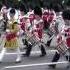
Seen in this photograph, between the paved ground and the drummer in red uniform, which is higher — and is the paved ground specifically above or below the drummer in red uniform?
below

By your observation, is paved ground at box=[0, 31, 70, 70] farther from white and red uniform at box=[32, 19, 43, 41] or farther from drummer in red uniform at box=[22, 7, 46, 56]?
white and red uniform at box=[32, 19, 43, 41]

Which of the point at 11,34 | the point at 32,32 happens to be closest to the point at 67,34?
the point at 11,34

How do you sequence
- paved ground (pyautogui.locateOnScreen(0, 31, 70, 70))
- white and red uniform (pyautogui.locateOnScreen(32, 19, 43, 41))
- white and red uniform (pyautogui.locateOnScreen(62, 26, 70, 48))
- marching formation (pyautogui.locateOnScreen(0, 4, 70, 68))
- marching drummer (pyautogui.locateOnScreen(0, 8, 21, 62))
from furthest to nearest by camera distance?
white and red uniform (pyautogui.locateOnScreen(32, 19, 43, 41)), marching drummer (pyautogui.locateOnScreen(0, 8, 21, 62)), paved ground (pyautogui.locateOnScreen(0, 31, 70, 70)), marching formation (pyautogui.locateOnScreen(0, 4, 70, 68)), white and red uniform (pyautogui.locateOnScreen(62, 26, 70, 48))

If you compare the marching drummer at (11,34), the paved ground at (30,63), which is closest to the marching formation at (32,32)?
the marching drummer at (11,34)

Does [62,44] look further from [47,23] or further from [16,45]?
[47,23]

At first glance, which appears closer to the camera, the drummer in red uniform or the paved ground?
the paved ground

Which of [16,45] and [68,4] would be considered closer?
[16,45]

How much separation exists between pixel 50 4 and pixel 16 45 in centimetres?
1414

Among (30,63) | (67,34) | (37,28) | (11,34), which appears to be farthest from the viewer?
(37,28)

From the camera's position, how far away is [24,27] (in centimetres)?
1266

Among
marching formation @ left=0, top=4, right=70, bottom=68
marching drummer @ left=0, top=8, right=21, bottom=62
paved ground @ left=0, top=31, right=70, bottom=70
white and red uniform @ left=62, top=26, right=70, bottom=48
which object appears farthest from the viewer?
marching drummer @ left=0, top=8, right=21, bottom=62

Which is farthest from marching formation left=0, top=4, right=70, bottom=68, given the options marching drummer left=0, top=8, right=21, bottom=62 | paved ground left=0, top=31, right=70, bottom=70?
paved ground left=0, top=31, right=70, bottom=70

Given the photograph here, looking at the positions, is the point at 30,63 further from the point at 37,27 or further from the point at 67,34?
the point at 67,34

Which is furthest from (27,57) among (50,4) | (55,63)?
(50,4)
